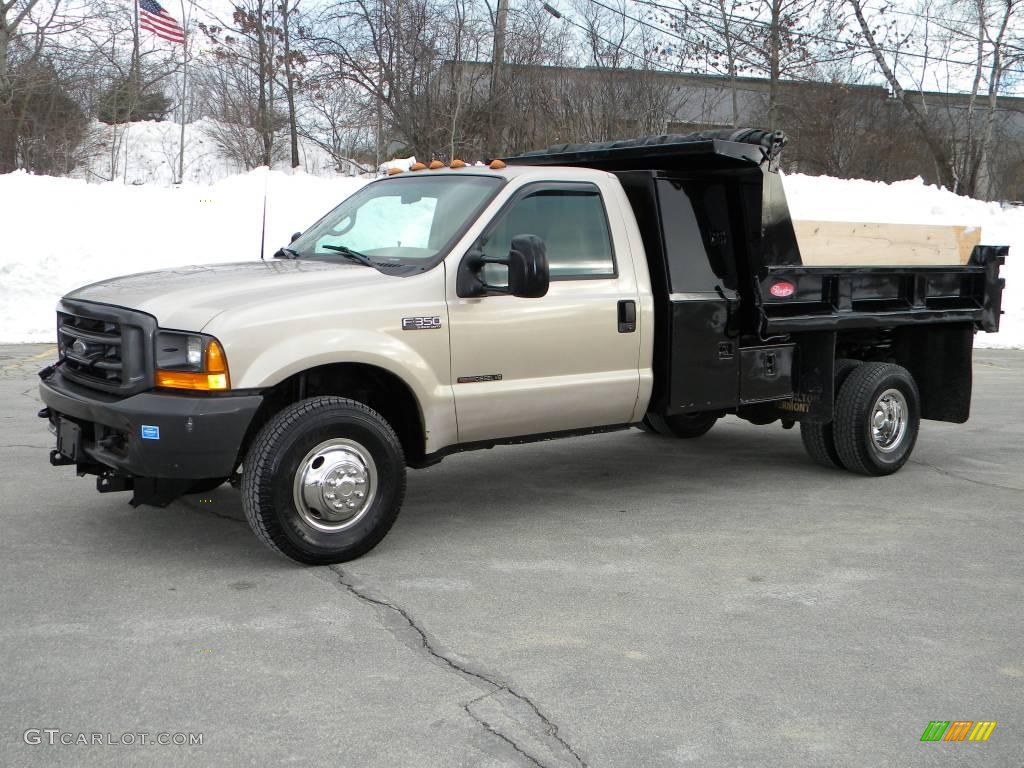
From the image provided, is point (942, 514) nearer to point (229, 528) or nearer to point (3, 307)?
point (229, 528)

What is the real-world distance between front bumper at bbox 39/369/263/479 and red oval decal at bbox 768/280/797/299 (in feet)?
11.0

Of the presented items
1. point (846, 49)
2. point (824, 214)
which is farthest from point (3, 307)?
point (846, 49)

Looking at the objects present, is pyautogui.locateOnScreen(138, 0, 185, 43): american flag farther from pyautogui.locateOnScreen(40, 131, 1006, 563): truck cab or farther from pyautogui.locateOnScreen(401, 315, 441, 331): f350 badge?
pyautogui.locateOnScreen(401, 315, 441, 331): f350 badge

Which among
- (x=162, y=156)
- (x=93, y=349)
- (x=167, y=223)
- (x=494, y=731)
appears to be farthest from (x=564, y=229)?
A: (x=162, y=156)

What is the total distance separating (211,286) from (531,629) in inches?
88.4

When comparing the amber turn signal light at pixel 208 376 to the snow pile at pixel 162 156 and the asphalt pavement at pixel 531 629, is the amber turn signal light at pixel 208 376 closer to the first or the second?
the asphalt pavement at pixel 531 629

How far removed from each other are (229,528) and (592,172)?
287cm

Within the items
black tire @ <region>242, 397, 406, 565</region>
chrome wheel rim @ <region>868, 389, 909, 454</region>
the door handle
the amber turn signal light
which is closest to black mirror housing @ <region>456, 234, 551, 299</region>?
the door handle

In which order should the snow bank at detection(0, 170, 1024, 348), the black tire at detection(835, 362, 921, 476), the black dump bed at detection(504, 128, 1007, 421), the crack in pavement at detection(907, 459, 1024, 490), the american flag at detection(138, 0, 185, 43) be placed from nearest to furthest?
the black dump bed at detection(504, 128, 1007, 421) → the crack in pavement at detection(907, 459, 1024, 490) → the black tire at detection(835, 362, 921, 476) → the snow bank at detection(0, 170, 1024, 348) → the american flag at detection(138, 0, 185, 43)

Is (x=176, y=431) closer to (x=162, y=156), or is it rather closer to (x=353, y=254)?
(x=353, y=254)

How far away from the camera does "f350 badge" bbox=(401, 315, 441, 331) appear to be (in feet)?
18.1

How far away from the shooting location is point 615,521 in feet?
20.8

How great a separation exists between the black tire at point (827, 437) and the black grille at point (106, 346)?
448cm

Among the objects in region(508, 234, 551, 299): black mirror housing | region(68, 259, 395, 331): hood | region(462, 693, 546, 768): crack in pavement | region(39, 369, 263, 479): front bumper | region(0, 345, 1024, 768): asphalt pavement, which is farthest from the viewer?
region(508, 234, 551, 299): black mirror housing
